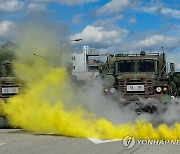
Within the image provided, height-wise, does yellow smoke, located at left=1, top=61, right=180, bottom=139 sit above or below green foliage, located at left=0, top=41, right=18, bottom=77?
below

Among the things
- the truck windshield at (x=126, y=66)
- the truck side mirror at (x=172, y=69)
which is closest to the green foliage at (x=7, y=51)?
the truck windshield at (x=126, y=66)

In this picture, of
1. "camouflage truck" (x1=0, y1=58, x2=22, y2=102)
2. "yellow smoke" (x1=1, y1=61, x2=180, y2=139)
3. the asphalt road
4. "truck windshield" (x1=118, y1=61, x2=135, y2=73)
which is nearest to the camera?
the asphalt road

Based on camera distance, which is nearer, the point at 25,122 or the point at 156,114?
the point at 156,114

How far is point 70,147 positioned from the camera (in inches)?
498

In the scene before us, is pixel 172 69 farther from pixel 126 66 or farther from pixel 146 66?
pixel 126 66

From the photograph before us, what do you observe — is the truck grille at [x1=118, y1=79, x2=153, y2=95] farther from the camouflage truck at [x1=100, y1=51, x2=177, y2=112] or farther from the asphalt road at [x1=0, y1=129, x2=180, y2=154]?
the asphalt road at [x1=0, y1=129, x2=180, y2=154]

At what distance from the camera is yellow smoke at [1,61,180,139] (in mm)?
14844

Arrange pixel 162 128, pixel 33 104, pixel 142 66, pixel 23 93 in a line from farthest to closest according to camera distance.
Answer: pixel 142 66, pixel 23 93, pixel 33 104, pixel 162 128

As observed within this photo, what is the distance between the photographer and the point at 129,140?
47.0 ft

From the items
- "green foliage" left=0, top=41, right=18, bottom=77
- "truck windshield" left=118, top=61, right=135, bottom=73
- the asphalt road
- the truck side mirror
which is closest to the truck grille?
"truck windshield" left=118, top=61, right=135, bottom=73

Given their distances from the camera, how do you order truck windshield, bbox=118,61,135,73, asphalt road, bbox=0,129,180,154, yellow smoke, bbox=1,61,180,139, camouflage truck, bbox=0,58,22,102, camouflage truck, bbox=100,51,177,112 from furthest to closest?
1. truck windshield, bbox=118,61,135,73
2. camouflage truck, bbox=0,58,22,102
3. camouflage truck, bbox=100,51,177,112
4. yellow smoke, bbox=1,61,180,139
5. asphalt road, bbox=0,129,180,154

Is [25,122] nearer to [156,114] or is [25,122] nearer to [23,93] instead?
[23,93]

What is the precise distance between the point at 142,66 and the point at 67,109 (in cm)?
519

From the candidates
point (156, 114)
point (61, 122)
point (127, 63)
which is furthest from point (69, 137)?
point (127, 63)
